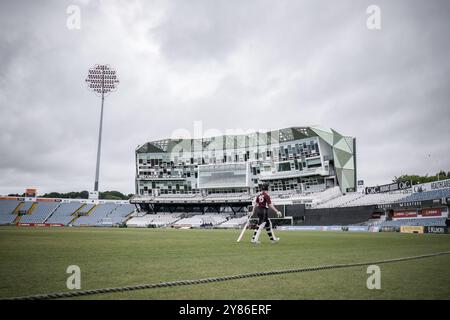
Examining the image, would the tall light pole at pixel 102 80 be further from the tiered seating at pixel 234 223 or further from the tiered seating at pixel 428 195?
the tiered seating at pixel 428 195

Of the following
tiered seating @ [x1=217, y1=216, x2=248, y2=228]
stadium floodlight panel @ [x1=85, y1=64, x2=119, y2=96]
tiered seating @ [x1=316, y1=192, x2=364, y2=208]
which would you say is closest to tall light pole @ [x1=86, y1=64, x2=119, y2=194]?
stadium floodlight panel @ [x1=85, y1=64, x2=119, y2=96]

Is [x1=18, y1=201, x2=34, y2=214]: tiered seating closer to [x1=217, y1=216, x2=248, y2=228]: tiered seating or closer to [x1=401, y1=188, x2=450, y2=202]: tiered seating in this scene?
[x1=217, y1=216, x2=248, y2=228]: tiered seating

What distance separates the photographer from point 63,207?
86.8 meters

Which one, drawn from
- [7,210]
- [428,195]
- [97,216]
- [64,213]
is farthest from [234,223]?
[7,210]

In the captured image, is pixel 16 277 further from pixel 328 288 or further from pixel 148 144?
pixel 148 144

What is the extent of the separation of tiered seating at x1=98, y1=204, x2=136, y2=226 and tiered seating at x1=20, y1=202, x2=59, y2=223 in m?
12.4

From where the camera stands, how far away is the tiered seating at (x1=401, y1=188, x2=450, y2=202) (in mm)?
40844

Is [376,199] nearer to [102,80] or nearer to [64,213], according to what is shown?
[102,80]

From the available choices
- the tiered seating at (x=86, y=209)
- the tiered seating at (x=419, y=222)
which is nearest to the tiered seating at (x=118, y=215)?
the tiered seating at (x=86, y=209)

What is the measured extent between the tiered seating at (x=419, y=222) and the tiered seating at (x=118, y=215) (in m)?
63.8

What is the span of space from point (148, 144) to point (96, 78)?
2744cm

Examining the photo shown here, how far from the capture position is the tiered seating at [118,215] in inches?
3391

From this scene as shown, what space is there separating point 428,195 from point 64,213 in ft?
254
